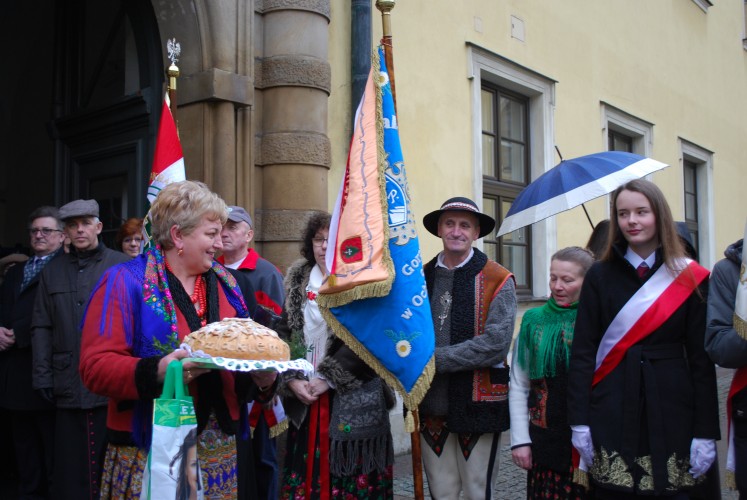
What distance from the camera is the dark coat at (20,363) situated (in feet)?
13.6

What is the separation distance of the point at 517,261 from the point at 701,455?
224 inches

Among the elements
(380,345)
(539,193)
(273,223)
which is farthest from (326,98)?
(380,345)

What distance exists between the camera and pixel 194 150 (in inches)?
197

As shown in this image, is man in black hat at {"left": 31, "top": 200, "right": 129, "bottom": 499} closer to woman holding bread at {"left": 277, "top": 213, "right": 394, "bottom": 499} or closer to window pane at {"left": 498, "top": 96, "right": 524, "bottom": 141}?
woman holding bread at {"left": 277, "top": 213, "right": 394, "bottom": 499}

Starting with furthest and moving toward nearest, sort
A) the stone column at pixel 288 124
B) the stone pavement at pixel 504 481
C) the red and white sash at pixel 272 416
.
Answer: the stone column at pixel 288 124 < the stone pavement at pixel 504 481 < the red and white sash at pixel 272 416

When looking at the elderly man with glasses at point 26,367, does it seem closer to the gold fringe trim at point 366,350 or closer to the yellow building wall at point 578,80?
the gold fringe trim at point 366,350

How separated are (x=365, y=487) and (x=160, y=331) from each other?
125 centimetres

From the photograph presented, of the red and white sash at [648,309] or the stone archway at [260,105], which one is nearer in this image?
the red and white sash at [648,309]

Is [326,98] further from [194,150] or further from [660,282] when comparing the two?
[660,282]

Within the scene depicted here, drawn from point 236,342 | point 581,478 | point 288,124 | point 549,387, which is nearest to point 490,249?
point 288,124

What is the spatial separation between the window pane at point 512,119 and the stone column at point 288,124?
128 inches

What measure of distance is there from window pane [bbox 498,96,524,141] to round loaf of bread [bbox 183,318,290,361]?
618 centimetres

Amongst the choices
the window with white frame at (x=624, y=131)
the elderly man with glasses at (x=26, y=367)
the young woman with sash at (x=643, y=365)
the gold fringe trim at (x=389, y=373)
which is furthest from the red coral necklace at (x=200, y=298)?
the window with white frame at (x=624, y=131)

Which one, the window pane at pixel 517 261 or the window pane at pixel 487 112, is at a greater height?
the window pane at pixel 487 112
